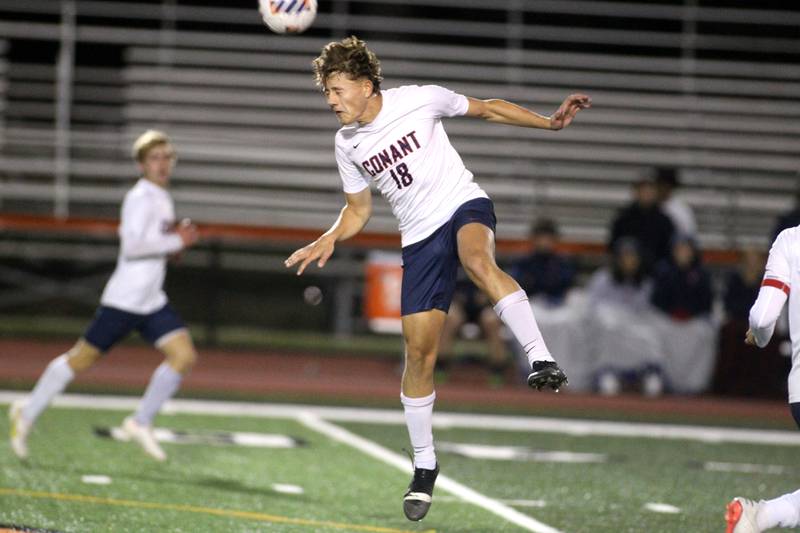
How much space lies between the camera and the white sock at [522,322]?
6109 millimetres

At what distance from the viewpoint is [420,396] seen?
6531 millimetres

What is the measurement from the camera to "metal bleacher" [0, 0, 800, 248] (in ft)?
63.3

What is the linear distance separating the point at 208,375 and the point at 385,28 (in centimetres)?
811

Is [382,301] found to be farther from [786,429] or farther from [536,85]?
[536,85]

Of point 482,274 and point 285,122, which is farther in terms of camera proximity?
point 285,122

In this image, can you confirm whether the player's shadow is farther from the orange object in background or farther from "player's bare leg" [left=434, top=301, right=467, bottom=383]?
the orange object in background

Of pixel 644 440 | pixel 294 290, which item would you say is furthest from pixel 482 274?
pixel 294 290

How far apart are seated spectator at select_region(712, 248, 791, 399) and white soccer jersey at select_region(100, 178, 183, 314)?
23.2ft

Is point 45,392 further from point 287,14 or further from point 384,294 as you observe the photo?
point 384,294

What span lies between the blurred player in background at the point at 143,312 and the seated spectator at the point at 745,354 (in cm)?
699

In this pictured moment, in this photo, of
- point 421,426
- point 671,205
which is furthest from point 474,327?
point 421,426

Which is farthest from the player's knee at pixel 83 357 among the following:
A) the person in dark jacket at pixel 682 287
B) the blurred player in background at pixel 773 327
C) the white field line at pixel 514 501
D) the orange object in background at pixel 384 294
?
the person in dark jacket at pixel 682 287

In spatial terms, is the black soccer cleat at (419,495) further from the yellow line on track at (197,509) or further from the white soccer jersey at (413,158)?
the white soccer jersey at (413,158)

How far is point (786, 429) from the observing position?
12.3 meters
